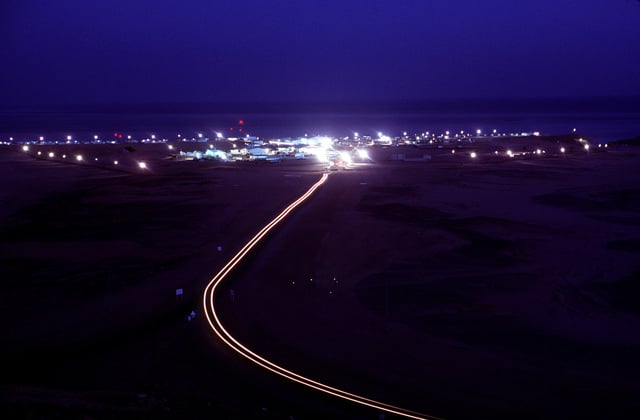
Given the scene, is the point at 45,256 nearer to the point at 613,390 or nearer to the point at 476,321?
the point at 476,321

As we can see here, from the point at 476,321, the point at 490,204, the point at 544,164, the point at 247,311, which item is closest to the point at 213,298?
the point at 247,311

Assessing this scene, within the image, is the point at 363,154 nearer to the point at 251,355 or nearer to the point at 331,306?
the point at 331,306

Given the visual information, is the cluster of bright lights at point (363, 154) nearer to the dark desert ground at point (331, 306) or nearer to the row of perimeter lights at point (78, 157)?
the row of perimeter lights at point (78, 157)

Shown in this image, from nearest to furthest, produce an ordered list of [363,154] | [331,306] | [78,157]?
[331,306], [78,157], [363,154]

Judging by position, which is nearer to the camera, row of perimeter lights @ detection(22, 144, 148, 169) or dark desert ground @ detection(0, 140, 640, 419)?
dark desert ground @ detection(0, 140, 640, 419)

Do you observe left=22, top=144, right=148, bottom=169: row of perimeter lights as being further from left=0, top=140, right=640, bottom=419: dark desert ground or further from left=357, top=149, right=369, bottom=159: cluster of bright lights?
left=357, top=149, right=369, bottom=159: cluster of bright lights

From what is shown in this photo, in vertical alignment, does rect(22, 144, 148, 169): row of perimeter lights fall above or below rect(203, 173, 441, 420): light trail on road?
above

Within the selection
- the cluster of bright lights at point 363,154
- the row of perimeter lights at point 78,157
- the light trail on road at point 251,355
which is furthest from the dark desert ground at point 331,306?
the cluster of bright lights at point 363,154

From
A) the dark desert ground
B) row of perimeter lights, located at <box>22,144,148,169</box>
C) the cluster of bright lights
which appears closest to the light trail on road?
the dark desert ground

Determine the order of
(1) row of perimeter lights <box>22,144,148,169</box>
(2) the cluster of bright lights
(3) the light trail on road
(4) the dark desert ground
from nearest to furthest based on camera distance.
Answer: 1. (3) the light trail on road
2. (4) the dark desert ground
3. (1) row of perimeter lights <box>22,144,148,169</box>
4. (2) the cluster of bright lights

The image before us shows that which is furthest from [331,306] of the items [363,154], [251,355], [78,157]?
[78,157]
